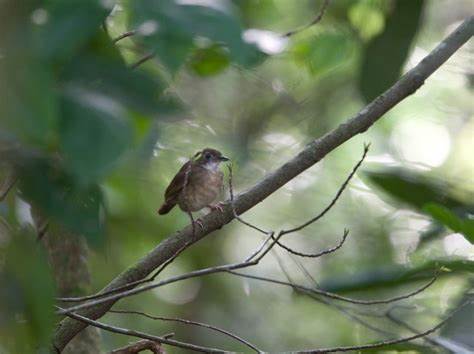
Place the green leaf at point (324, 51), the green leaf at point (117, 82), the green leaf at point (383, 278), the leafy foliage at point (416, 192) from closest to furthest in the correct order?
the green leaf at point (117, 82)
the green leaf at point (383, 278)
the leafy foliage at point (416, 192)
the green leaf at point (324, 51)

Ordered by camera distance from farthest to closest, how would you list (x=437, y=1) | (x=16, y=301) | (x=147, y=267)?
(x=437, y=1) → (x=147, y=267) → (x=16, y=301)

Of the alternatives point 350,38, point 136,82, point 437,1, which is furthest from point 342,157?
point 136,82

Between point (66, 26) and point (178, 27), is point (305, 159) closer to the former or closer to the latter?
point (178, 27)

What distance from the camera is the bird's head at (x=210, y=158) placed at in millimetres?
4417

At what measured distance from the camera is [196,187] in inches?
166

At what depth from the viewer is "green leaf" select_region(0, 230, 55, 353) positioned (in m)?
1.23

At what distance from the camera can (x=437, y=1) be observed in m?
6.47

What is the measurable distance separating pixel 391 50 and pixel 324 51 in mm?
470

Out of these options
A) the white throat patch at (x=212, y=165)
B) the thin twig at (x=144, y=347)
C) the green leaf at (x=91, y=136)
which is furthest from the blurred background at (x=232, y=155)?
the thin twig at (x=144, y=347)

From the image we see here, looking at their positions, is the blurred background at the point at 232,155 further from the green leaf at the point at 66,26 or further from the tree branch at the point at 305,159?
the tree branch at the point at 305,159

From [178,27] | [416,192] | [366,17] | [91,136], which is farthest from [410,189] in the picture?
[91,136]

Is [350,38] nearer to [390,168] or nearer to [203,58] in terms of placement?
[390,168]

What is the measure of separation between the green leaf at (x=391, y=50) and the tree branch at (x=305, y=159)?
0.52 m

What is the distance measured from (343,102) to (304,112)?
40 cm
